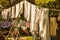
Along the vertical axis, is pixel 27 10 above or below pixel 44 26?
above

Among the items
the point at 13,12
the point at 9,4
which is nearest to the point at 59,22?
the point at 9,4

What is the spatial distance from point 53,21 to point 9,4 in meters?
2.35

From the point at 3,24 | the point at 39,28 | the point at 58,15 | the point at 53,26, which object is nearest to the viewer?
the point at 39,28

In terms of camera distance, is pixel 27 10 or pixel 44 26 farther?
pixel 27 10

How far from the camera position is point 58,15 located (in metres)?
10.3

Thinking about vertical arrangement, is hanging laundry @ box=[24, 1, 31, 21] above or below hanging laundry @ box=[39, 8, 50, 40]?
above

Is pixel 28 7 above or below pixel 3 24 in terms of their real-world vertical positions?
above

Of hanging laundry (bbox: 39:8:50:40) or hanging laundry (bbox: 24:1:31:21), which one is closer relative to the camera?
hanging laundry (bbox: 39:8:50:40)

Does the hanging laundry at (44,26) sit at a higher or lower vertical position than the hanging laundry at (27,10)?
lower

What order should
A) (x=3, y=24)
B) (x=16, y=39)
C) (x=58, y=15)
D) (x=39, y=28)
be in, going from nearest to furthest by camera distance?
(x=39, y=28) → (x=16, y=39) → (x=58, y=15) → (x=3, y=24)

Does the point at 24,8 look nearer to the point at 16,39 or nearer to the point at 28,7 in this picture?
the point at 28,7

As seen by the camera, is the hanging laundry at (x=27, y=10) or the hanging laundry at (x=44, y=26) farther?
the hanging laundry at (x=27, y=10)

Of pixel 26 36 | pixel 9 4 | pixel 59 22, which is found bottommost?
pixel 26 36

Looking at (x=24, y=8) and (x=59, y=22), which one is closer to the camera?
(x=24, y=8)
